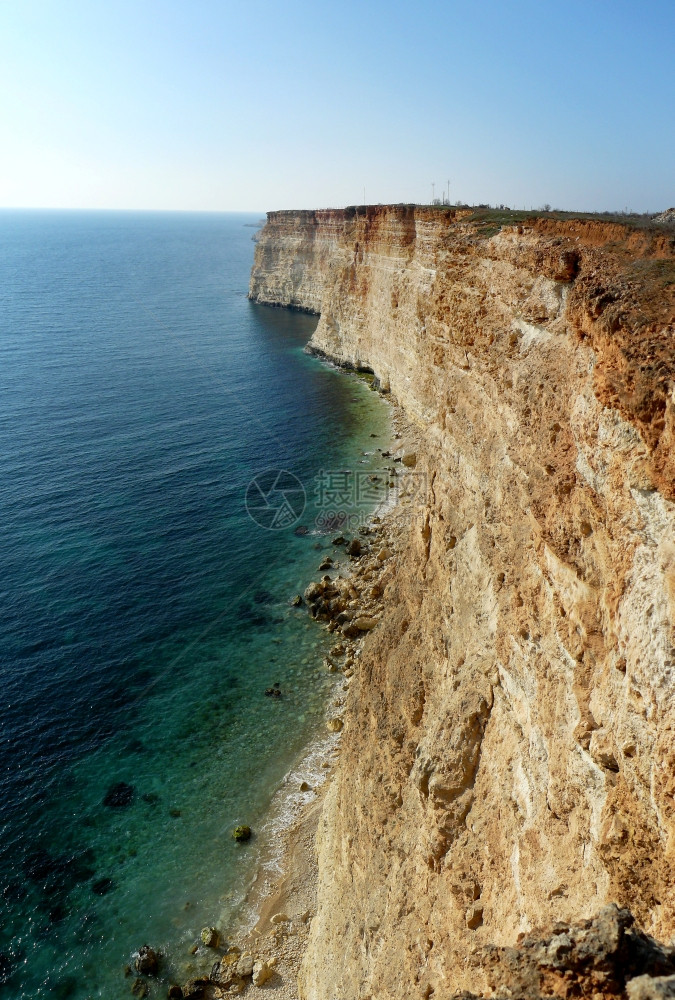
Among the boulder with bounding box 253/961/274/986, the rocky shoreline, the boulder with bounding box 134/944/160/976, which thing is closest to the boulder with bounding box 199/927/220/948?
the rocky shoreline

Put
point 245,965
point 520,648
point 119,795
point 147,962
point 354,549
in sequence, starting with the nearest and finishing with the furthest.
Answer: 1. point 520,648
2. point 245,965
3. point 147,962
4. point 119,795
5. point 354,549

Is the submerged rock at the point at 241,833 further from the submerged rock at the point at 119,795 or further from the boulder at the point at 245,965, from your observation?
the submerged rock at the point at 119,795

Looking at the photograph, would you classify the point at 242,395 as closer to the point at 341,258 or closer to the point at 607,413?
the point at 341,258

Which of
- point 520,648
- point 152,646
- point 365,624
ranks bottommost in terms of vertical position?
point 152,646

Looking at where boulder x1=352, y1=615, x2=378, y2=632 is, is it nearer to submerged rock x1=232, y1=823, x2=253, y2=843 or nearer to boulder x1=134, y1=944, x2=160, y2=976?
submerged rock x1=232, y1=823, x2=253, y2=843

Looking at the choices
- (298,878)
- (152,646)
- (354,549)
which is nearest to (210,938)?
(298,878)

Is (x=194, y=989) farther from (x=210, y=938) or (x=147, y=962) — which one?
(x=147, y=962)

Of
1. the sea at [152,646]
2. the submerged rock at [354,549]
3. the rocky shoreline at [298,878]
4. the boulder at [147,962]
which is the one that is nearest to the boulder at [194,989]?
the rocky shoreline at [298,878]
